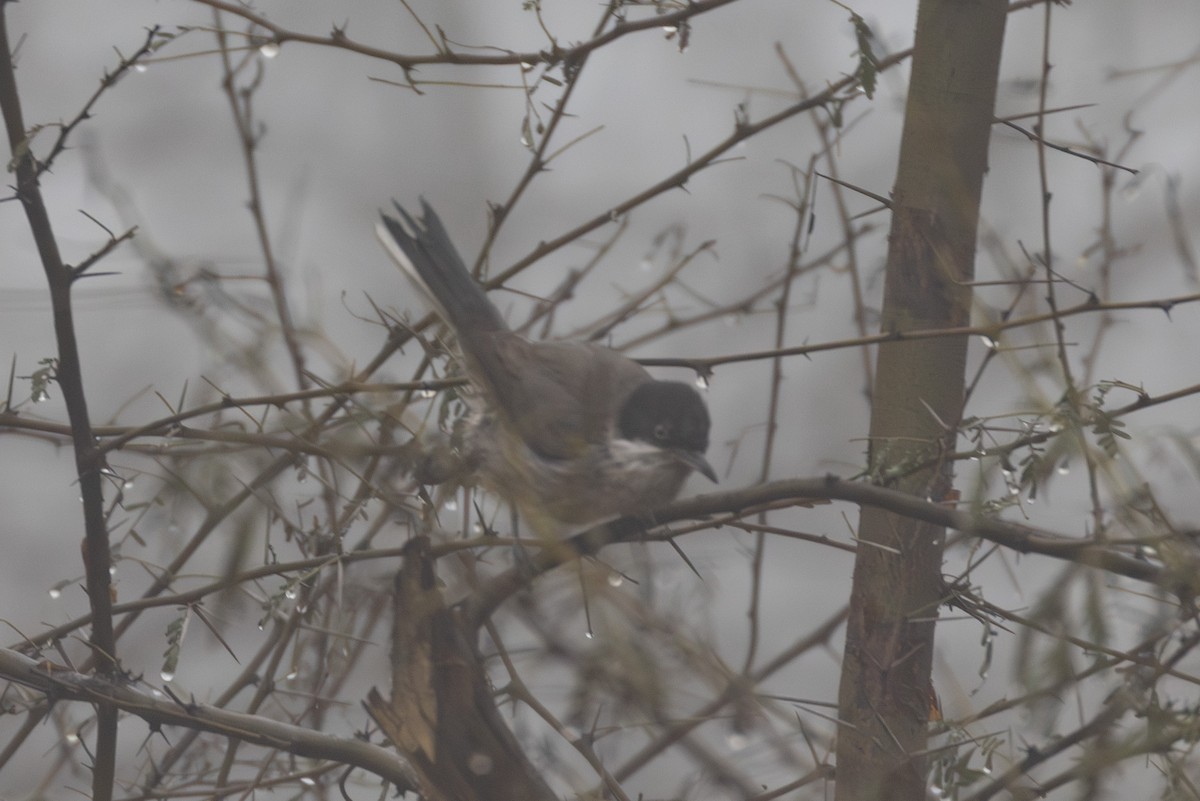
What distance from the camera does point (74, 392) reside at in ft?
8.05

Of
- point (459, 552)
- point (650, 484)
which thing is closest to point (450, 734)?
point (459, 552)

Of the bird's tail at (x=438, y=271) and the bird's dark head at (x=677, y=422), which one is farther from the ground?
the bird's tail at (x=438, y=271)

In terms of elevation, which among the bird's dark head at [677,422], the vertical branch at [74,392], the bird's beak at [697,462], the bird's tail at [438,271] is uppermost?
A: the bird's tail at [438,271]

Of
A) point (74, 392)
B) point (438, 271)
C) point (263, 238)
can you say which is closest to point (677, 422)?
point (438, 271)

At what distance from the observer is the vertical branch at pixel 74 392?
2.38 meters

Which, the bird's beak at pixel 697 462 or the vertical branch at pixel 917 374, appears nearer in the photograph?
the vertical branch at pixel 917 374

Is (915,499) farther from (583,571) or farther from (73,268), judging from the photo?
(73,268)

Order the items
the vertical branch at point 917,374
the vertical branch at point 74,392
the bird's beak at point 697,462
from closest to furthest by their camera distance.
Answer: the vertical branch at point 74,392 → the vertical branch at point 917,374 → the bird's beak at point 697,462

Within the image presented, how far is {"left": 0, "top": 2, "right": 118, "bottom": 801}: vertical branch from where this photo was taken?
238 centimetres

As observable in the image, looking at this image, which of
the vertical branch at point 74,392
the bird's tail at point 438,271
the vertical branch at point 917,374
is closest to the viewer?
the vertical branch at point 74,392

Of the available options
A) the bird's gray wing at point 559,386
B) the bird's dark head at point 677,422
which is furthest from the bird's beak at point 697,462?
the bird's gray wing at point 559,386

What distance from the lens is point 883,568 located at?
9.21ft

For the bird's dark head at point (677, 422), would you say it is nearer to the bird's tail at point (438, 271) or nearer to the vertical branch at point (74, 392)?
the bird's tail at point (438, 271)

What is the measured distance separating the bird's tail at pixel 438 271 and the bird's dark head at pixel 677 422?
563 mm
